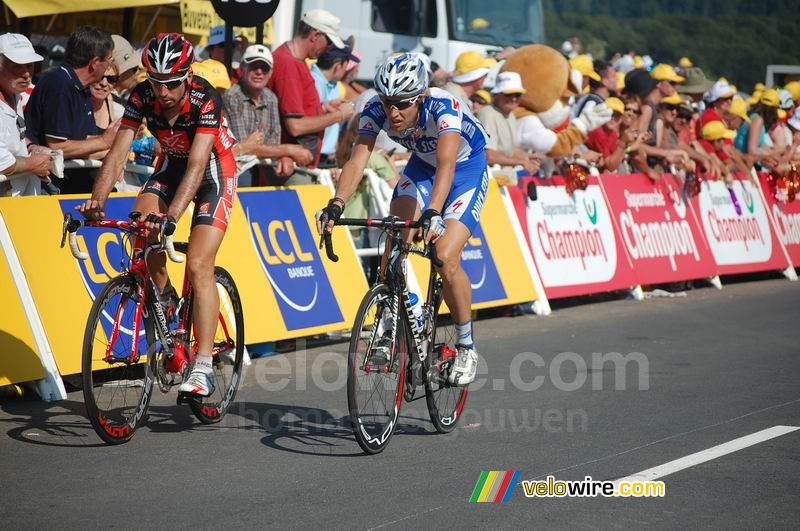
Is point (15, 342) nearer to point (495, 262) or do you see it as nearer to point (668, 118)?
point (495, 262)

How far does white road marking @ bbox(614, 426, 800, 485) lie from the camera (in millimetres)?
5945

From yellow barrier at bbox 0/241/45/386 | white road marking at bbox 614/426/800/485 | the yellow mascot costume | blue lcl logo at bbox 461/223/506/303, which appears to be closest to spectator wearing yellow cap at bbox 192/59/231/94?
blue lcl logo at bbox 461/223/506/303

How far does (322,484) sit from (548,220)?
751 cm

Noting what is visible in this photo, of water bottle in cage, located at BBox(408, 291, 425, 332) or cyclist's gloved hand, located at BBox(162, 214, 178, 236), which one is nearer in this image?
cyclist's gloved hand, located at BBox(162, 214, 178, 236)

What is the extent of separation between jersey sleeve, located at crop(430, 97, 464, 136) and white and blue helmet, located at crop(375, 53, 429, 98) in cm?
22

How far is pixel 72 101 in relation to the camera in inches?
333

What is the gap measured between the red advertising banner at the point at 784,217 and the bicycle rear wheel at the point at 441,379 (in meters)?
10.8

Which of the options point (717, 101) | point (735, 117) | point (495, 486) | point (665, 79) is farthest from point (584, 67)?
point (495, 486)

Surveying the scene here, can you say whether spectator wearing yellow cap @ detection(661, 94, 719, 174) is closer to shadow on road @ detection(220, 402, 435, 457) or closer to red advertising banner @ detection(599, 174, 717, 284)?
red advertising banner @ detection(599, 174, 717, 284)

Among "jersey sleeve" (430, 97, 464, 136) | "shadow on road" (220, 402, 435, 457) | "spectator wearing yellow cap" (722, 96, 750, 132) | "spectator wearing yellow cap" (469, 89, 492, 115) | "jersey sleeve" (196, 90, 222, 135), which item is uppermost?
"jersey sleeve" (196, 90, 222, 135)

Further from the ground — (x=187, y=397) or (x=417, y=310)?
(x=417, y=310)

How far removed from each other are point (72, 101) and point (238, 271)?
1.84 meters

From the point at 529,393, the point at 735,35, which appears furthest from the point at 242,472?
the point at 735,35

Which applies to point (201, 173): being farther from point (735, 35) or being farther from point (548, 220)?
point (735, 35)
